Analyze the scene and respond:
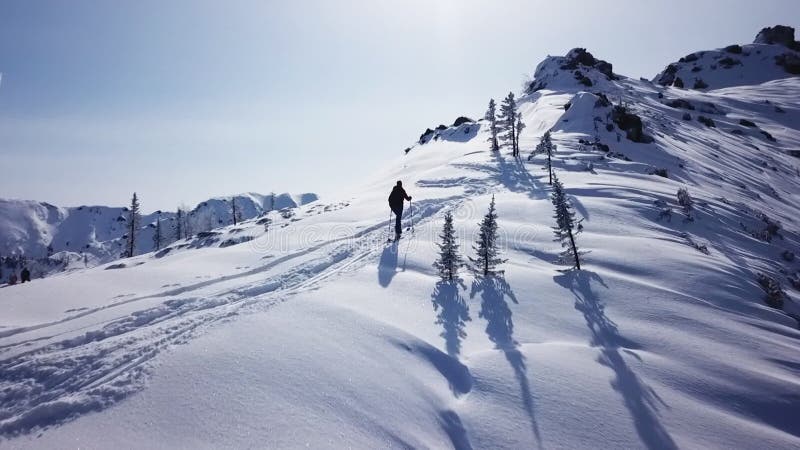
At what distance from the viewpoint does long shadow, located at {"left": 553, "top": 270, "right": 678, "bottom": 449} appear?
17.0ft

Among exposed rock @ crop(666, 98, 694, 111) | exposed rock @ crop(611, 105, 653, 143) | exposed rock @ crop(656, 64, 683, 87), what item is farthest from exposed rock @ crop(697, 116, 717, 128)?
exposed rock @ crop(656, 64, 683, 87)

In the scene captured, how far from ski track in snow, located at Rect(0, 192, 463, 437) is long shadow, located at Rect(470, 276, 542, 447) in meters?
4.50

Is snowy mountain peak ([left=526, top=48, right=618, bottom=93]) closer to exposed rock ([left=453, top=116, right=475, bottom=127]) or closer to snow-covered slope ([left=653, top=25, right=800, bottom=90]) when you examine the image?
exposed rock ([left=453, top=116, right=475, bottom=127])

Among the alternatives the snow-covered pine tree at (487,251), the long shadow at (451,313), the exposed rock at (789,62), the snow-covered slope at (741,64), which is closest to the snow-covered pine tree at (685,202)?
the snow-covered pine tree at (487,251)

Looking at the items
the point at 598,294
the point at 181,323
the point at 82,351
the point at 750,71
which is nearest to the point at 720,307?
the point at 598,294

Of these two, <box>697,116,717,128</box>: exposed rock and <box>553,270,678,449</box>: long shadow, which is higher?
<box>697,116,717,128</box>: exposed rock

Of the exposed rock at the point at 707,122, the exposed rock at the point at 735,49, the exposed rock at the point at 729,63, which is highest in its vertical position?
the exposed rock at the point at 735,49

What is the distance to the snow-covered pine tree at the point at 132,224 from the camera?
50.3 m

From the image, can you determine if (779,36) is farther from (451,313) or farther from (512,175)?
(451,313)

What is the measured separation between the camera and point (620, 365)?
6.55m

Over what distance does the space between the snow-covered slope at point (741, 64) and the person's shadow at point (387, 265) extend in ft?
366

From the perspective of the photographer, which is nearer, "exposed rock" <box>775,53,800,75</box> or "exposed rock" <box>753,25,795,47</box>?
"exposed rock" <box>775,53,800,75</box>

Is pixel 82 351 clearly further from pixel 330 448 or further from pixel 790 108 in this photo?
pixel 790 108

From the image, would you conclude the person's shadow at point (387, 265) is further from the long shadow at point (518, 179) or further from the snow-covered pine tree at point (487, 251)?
the long shadow at point (518, 179)
